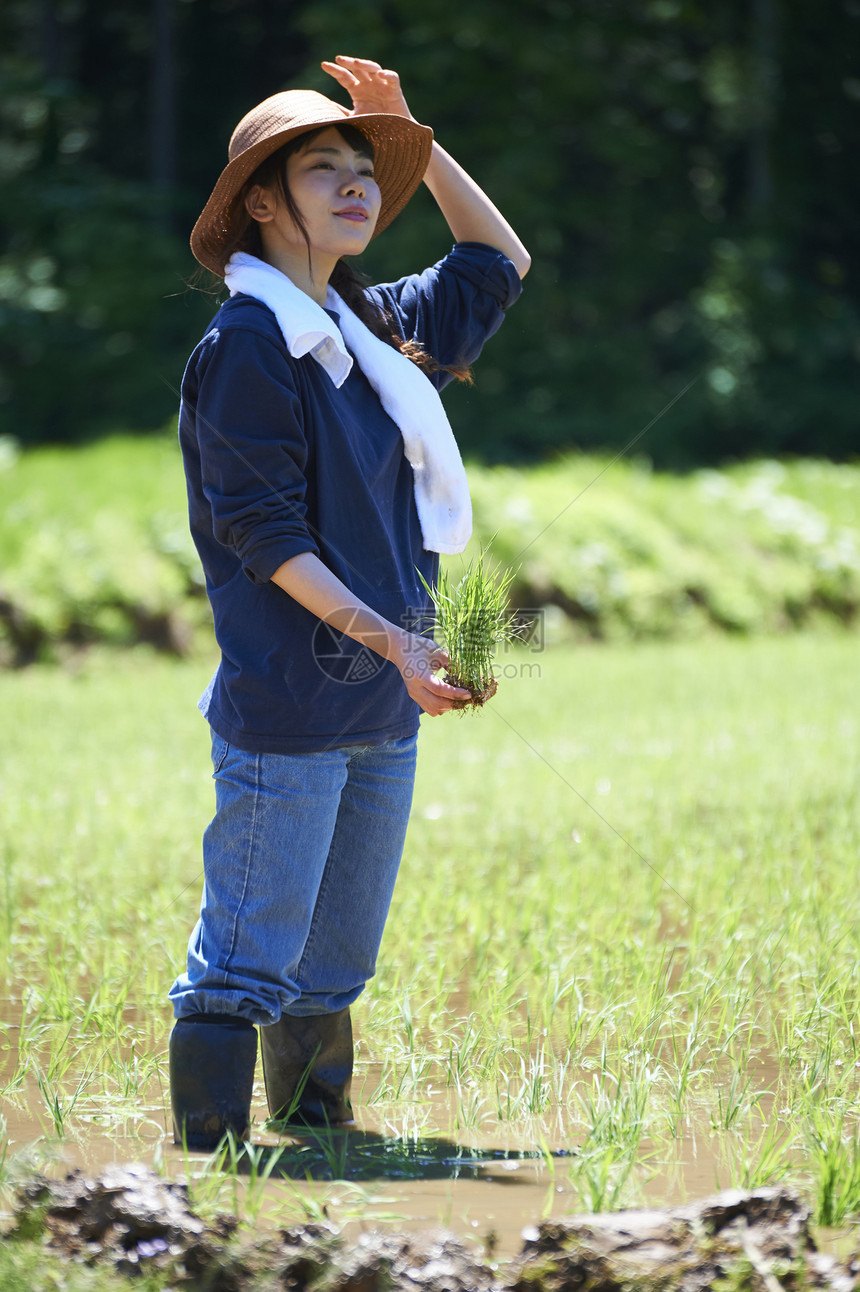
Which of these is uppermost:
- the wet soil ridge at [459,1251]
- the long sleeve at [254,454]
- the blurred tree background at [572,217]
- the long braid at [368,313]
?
the blurred tree background at [572,217]

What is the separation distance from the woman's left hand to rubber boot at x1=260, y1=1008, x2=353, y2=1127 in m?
1.69

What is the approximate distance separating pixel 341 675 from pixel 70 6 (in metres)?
23.0

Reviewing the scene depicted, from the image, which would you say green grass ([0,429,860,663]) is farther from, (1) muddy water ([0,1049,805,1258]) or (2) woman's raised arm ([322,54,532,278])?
(1) muddy water ([0,1049,805,1258])

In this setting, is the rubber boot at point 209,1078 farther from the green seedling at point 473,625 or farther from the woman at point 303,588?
the green seedling at point 473,625

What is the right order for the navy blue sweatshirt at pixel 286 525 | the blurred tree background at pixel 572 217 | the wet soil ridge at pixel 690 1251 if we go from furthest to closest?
1. the blurred tree background at pixel 572 217
2. the navy blue sweatshirt at pixel 286 525
3. the wet soil ridge at pixel 690 1251

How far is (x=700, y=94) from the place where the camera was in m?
20.8

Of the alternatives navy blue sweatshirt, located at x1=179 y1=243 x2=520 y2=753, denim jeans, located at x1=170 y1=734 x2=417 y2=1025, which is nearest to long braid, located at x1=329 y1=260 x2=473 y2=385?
navy blue sweatshirt, located at x1=179 y1=243 x2=520 y2=753

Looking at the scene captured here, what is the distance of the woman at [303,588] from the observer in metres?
2.36

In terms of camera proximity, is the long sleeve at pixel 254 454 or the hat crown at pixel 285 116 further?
the hat crown at pixel 285 116

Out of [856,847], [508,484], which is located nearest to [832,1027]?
[856,847]

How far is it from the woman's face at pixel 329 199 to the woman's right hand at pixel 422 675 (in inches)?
27.6

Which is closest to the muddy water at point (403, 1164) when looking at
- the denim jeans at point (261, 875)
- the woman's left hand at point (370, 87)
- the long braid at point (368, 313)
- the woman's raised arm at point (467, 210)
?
the denim jeans at point (261, 875)

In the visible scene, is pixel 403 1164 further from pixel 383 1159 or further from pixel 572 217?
pixel 572 217

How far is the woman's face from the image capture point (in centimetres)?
248
